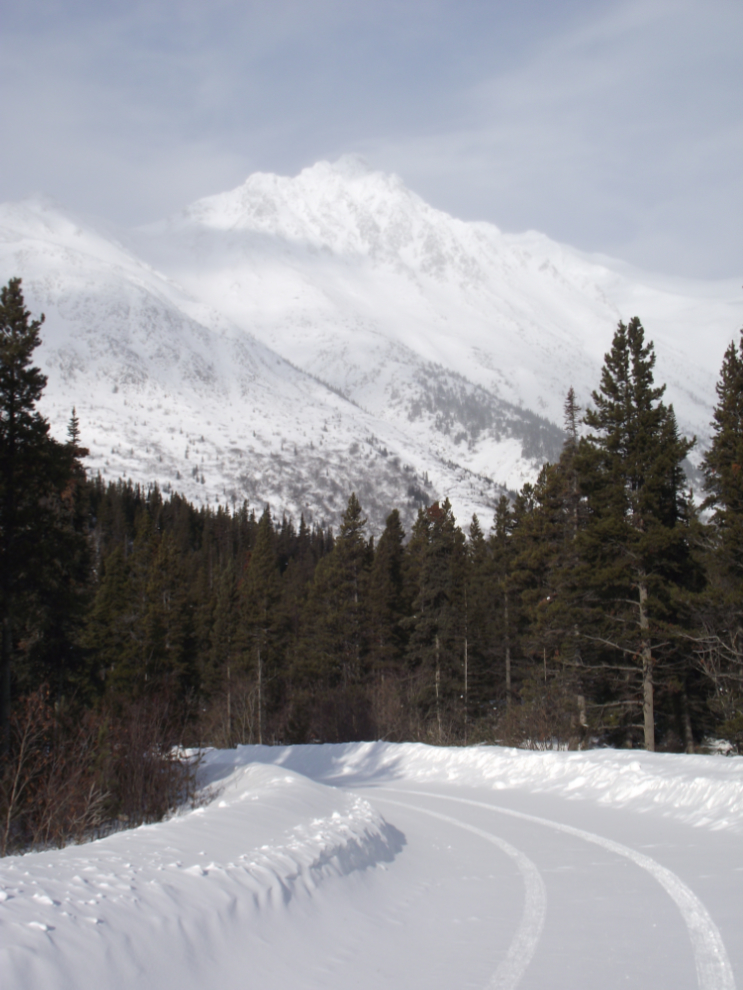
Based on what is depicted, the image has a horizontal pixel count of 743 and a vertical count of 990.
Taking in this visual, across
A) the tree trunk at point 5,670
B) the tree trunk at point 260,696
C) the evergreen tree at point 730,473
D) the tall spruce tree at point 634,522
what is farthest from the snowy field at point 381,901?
the tree trunk at point 260,696

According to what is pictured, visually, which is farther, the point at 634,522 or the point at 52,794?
the point at 634,522

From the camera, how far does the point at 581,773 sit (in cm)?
1939

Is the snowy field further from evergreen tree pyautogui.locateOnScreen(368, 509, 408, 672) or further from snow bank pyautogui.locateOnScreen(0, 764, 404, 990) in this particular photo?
evergreen tree pyautogui.locateOnScreen(368, 509, 408, 672)

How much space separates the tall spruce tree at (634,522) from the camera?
25.4 metres

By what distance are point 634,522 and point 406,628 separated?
33.8 meters

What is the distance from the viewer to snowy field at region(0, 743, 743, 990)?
232 inches

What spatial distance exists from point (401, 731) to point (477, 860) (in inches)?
1292

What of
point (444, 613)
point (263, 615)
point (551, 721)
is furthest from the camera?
point (263, 615)

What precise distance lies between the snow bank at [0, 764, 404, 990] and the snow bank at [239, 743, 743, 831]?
19.9 feet

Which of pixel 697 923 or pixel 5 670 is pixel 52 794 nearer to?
pixel 5 670

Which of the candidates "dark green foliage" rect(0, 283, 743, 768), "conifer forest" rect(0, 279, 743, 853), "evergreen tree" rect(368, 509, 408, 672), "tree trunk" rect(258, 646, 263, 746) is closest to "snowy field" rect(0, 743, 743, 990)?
"conifer forest" rect(0, 279, 743, 853)

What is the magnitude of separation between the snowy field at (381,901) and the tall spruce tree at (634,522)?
34.4 ft

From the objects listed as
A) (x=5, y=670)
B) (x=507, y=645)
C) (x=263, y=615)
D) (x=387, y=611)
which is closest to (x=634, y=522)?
(x=5, y=670)

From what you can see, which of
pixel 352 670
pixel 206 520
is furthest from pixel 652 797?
pixel 206 520
